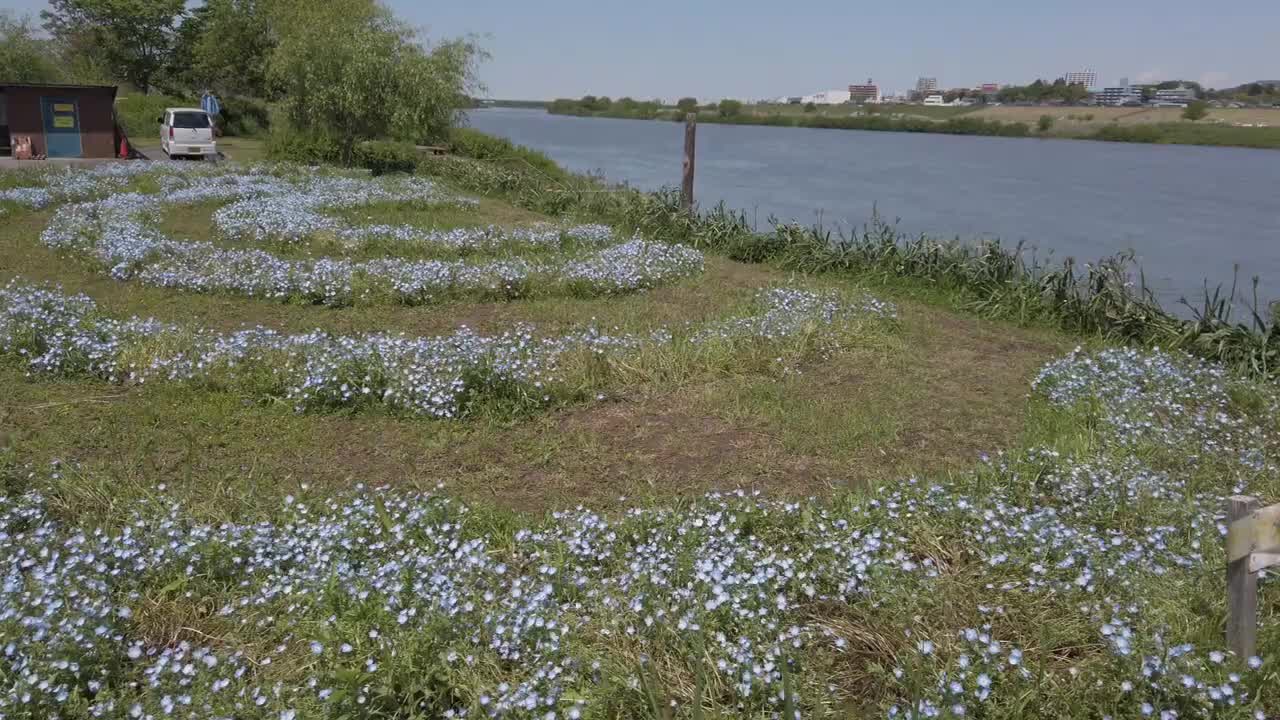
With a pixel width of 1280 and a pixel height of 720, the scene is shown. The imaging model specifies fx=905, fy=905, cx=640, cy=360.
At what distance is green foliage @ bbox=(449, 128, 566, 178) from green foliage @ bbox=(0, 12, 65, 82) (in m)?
24.2

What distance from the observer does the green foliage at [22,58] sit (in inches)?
1693

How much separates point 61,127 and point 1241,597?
3395cm

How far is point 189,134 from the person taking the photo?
29672 mm

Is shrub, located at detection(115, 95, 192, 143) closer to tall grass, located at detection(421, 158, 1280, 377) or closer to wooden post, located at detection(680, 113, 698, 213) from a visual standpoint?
wooden post, located at detection(680, 113, 698, 213)

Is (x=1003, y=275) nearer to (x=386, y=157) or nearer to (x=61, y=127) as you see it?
(x=386, y=157)

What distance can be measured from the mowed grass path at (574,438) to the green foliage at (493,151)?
2260 cm

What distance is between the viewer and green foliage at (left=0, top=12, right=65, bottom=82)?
4300 cm

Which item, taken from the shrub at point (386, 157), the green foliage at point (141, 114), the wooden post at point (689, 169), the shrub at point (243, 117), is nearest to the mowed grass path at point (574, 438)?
the wooden post at point (689, 169)

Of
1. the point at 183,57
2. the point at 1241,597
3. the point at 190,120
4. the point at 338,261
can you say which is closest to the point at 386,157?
the point at 190,120

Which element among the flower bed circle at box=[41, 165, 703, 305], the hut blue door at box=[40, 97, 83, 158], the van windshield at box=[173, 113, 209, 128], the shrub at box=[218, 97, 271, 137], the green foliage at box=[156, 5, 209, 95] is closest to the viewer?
the flower bed circle at box=[41, 165, 703, 305]

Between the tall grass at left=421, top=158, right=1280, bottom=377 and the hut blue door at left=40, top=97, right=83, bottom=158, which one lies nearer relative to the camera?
the tall grass at left=421, top=158, right=1280, bottom=377

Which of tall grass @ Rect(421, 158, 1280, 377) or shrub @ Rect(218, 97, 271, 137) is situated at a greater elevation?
shrub @ Rect(218, 97, 271, 137)

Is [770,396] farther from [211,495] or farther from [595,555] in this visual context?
[211,495]

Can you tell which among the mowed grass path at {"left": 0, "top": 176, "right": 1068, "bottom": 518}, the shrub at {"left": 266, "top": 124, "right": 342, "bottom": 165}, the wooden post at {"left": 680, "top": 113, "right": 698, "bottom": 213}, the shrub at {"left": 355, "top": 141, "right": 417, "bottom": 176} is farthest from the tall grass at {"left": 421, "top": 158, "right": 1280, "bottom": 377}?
the shrub at {"left": 266, "top": 124, "right": 342, "bottom": 165}
